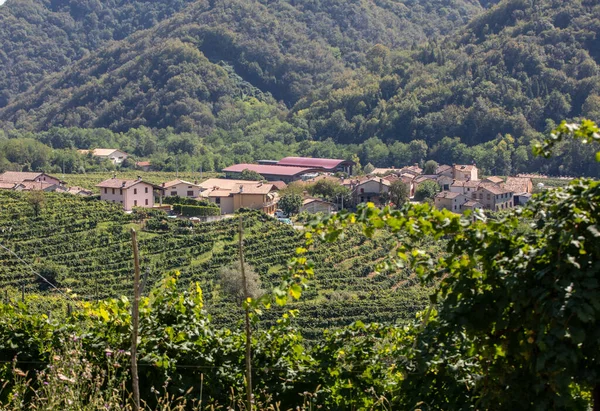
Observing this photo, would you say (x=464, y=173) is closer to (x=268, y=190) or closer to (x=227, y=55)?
(x=268, y=190)

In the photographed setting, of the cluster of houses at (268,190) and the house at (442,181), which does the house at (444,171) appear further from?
the house at (442,181)

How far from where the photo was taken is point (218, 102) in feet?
316

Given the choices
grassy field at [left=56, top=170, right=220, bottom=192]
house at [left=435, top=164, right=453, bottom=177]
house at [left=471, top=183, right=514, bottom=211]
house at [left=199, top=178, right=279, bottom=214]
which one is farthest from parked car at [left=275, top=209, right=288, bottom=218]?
house at [left=435, top=164, right=453, bottom=177]

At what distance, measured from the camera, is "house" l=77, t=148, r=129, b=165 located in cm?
6944

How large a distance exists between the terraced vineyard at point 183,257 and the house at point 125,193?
163 cm

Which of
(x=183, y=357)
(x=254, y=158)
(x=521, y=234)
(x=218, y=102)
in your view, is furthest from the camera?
(x=218, y=102)

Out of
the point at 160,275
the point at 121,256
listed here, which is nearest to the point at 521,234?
the point at 160,275

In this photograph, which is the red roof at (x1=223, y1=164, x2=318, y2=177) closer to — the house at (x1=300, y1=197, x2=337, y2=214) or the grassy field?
the grassy field

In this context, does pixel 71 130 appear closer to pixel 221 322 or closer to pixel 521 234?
pixel 221 322

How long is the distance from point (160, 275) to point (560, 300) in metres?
24.5

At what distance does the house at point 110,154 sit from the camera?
69.4 metres

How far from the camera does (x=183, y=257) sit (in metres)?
28.9

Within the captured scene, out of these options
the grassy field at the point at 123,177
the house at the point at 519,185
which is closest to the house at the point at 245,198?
→ the grassy field at the point at 123,177

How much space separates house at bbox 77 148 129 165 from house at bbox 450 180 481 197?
31.2 m
